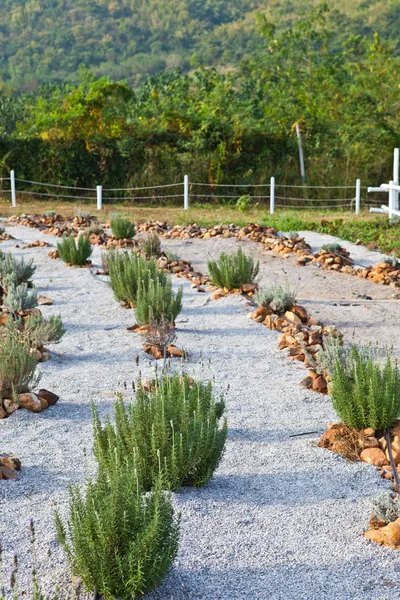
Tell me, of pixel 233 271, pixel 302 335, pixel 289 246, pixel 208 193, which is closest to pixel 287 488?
pixel 302 335

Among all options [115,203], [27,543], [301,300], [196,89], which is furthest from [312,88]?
[27,543]

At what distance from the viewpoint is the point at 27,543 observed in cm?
351

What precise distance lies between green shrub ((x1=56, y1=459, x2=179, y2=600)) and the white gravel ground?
18 centimetres

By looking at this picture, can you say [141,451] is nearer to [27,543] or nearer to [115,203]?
[27,543]

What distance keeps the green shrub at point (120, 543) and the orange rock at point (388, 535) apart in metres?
0.94

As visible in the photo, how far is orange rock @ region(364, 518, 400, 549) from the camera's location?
351 cm

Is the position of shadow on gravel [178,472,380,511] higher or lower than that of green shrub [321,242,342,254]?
lower

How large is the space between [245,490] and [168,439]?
1.50ft

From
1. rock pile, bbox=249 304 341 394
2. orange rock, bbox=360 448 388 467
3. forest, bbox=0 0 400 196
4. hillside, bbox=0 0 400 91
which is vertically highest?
hillside, bbox=0 0 400 91

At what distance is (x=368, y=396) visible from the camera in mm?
4648

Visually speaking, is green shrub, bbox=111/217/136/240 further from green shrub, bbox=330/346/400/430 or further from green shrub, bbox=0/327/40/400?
green shrub, bbox=330/346/400/430

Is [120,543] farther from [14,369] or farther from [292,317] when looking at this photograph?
[292,317]

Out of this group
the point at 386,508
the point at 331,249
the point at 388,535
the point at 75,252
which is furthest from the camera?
the point at 331,249

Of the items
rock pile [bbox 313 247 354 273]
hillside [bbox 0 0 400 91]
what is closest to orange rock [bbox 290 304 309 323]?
rock pile [bbox 313 247 354 273]
